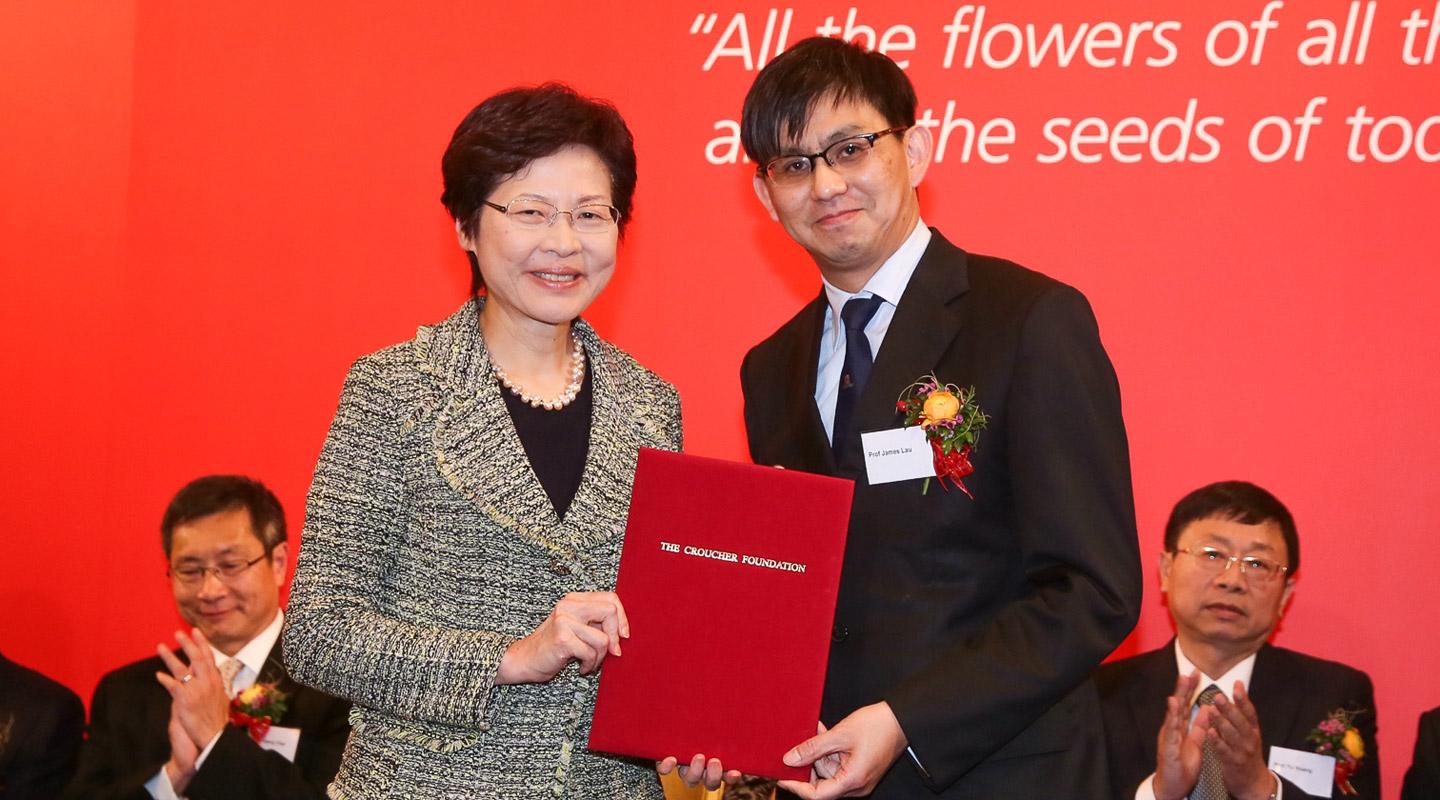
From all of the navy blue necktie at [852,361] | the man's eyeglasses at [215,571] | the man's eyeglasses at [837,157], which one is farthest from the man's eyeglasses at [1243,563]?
the man's eyeglasses at [215,571]

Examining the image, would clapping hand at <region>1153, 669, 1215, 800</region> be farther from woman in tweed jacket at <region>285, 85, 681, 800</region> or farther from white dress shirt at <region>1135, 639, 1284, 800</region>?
woman in tweed jacket at <region>285, 85, 681, 800</region>

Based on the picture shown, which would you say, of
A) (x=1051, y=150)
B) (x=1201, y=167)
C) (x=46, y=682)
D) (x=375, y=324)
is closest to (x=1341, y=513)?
(x=1201, y=167)

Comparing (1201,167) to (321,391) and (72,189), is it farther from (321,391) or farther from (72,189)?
(72,189)

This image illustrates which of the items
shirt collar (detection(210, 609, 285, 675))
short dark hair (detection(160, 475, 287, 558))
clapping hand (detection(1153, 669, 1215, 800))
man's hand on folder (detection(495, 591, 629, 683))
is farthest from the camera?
short dark hair (detection(160, 475, 287, 558))

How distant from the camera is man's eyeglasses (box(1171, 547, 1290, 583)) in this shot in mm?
3715

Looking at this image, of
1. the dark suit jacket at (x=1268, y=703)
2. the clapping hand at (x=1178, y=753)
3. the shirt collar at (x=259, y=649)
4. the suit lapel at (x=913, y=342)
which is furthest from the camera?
the shirt collar at (x=259, y=649)

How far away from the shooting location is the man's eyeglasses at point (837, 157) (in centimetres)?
238

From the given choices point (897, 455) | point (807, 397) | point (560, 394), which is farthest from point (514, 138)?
point (897, 455)

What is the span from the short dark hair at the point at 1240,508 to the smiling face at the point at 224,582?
2867mm

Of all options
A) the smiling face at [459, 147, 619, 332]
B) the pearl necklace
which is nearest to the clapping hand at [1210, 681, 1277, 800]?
the pearl necklace

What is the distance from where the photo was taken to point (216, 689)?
364 centimetres

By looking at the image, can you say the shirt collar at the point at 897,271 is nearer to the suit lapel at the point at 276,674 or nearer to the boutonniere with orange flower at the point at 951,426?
the boutonniere with orange flower at the point at 951,426

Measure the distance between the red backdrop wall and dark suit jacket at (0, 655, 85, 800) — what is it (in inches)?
24.8

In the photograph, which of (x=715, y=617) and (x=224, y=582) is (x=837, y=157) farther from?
(x=224, y=582)
